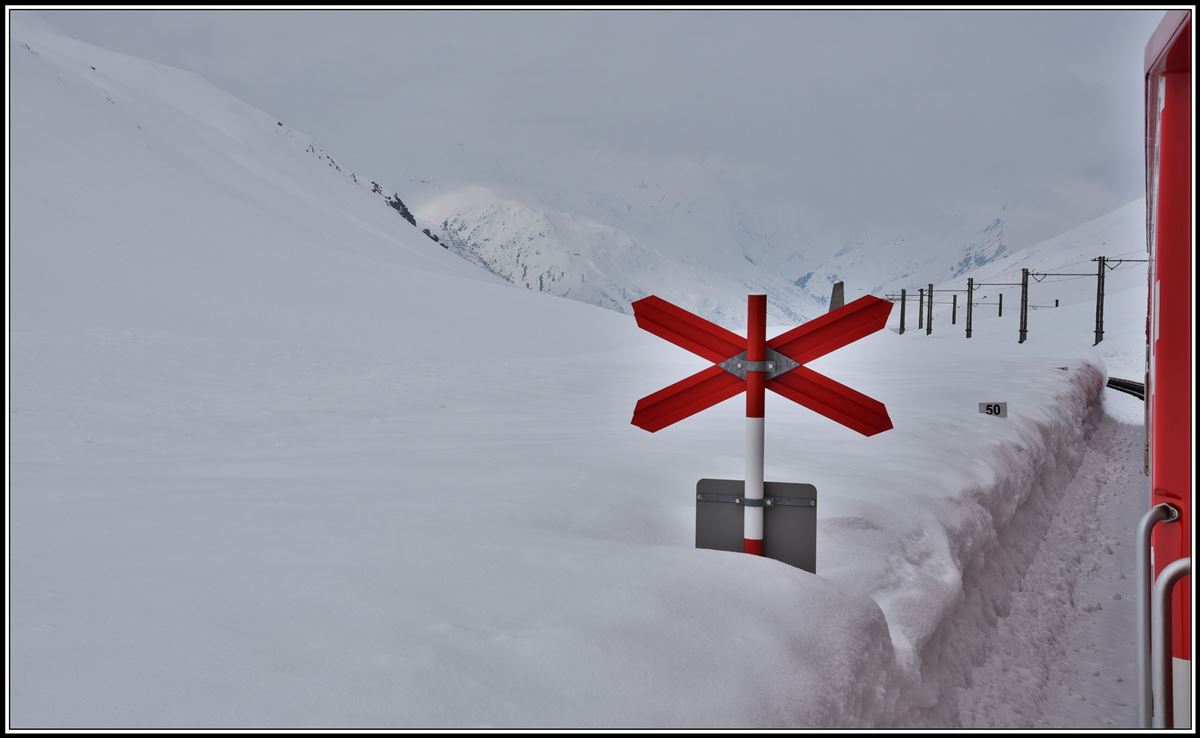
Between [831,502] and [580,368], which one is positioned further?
[580,368]

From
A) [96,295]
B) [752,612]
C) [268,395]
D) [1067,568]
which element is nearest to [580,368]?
[268,395]

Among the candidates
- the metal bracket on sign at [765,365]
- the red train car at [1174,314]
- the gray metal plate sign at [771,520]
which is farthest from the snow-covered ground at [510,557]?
the red train car at [1174,314]

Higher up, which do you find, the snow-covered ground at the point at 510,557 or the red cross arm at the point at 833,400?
the red cross arm at the point at 833,400

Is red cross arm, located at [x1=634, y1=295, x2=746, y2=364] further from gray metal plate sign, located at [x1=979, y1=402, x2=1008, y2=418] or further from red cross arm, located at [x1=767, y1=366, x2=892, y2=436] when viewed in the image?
gray metal plate sign, located at [x1=979, y1=402, x2=1008, y2=418]

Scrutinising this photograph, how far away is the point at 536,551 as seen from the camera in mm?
3865

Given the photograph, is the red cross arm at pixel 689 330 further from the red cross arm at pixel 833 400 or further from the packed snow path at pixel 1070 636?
the packed snow path at pixel 1070 636

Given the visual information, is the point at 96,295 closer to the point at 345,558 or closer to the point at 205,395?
the point at 205,395

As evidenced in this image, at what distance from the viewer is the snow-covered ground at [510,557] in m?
2.71

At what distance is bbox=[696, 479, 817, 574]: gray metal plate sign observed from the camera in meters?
3.94

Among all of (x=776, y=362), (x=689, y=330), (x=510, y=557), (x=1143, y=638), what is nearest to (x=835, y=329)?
(x=776, y=362)

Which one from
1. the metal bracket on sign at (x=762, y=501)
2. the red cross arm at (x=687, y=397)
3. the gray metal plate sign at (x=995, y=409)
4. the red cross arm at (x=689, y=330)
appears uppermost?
the red cross arm at (x=689, y=330)

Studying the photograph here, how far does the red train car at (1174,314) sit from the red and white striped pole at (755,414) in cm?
143

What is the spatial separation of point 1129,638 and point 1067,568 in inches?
56.3

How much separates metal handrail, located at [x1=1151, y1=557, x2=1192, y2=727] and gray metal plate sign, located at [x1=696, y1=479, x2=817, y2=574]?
1492mm
